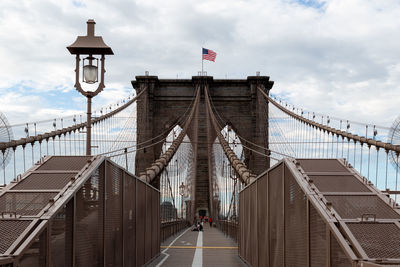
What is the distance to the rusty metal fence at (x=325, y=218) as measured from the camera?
4383mm

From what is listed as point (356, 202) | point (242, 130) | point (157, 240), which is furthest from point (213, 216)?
point (356, 202)

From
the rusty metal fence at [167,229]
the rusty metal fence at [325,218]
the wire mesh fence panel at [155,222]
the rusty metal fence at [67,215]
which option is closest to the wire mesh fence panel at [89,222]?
the rusty metal fence at [67,215]

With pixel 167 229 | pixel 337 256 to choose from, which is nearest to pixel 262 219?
pixel 337 256

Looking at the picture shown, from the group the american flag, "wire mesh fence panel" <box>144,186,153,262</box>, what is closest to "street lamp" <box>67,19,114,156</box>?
"wire mesh fence panel" <box>144,186,153,262</box>

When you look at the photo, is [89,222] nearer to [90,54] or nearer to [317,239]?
[317,239]

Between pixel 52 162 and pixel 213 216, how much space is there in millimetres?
38745

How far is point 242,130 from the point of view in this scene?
42469 mm

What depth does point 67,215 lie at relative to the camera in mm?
5164

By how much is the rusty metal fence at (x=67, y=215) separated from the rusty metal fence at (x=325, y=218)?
2.05 m

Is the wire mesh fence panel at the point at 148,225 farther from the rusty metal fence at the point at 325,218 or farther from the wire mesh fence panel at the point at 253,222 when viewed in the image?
the rusty metal fence at the point at 325,218

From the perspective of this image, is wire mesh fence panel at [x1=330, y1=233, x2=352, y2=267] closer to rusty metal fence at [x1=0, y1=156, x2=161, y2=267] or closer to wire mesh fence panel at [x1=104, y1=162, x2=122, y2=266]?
rusty metal fence at [x1=0, y1=156, x2=161, y2=267]

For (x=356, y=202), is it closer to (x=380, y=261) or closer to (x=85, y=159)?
(x=380, y=261)

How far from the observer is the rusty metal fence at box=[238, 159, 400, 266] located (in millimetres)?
4383

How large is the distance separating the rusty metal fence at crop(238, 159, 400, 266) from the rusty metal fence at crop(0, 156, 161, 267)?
2.05 metres
